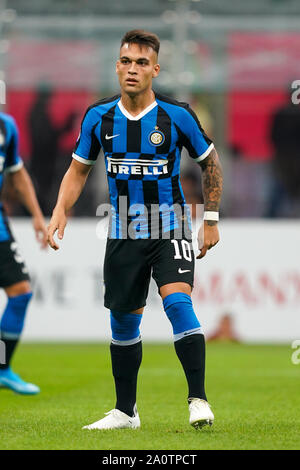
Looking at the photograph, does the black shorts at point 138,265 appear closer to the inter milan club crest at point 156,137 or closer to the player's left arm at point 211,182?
the player's left arm at point 211,182

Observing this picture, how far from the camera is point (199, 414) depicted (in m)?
5.76

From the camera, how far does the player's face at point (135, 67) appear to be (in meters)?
6.05

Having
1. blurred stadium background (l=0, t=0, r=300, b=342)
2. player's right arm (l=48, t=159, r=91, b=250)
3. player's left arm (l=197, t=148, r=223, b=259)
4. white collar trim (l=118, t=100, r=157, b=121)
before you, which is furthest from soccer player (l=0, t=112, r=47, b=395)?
blurred stadium background (l=0, t=0, r=300, b=342)

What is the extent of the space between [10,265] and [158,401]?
5.82ft

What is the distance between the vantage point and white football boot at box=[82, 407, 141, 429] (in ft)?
20.0

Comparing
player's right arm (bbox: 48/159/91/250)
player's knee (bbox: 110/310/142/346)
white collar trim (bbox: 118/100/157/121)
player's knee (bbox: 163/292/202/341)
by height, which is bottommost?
player's knee (bbox: 110/310/142/346)

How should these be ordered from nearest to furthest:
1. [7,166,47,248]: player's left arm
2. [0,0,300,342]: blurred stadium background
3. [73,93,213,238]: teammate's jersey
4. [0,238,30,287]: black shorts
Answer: [73,93,213,238]: teammate's jersey → [0,238,30,287]: black shorts → [7,166,47,248]: player's left arm → [0,0,300,342]: blurred stadium background

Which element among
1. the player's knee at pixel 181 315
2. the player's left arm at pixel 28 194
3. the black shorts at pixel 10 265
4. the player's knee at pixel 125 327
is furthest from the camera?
the player's left arm at pixel 28 194

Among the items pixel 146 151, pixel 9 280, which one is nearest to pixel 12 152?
pixel 9 280

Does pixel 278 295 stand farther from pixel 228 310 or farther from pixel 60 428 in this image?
pixel 60 428

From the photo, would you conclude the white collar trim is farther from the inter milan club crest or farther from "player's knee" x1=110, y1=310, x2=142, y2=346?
"player's knee" x1=110, y1=310, x2=142, y2=346

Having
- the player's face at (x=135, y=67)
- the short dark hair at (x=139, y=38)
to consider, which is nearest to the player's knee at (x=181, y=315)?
the player's face at (x=135, y=67)
